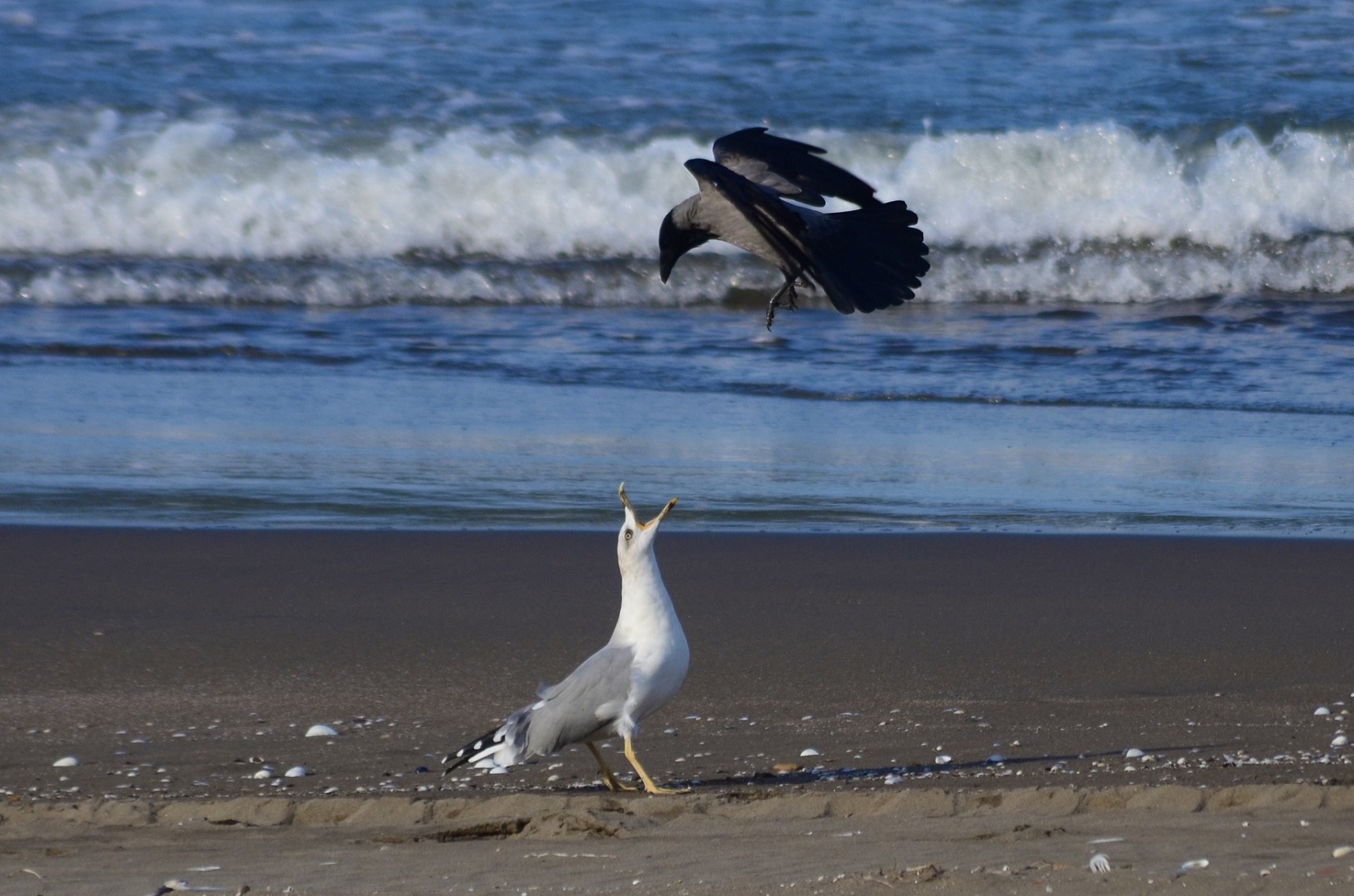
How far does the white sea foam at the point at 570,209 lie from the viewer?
1168 centimetres

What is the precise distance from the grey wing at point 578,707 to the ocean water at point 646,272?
82.1 inches

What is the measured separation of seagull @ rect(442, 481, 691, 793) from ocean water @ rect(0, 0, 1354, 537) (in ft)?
6.32

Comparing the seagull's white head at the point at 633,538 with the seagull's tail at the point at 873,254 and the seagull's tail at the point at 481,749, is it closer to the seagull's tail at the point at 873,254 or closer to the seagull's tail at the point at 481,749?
the seagull's tail at the point at 481,749

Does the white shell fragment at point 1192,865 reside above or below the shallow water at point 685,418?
below

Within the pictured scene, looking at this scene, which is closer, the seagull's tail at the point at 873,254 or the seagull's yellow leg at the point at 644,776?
the seagull's yellow leg at the point at 644,776

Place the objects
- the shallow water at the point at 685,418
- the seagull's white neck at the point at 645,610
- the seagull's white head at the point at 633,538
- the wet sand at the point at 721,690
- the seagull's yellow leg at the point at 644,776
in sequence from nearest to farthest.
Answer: the wet sand at the point at 721,690
the seagull's yellow leg at the point at 644,776
the seagull's white neck at the point at 645,610
the seagull's white head at the point at 633,538
the shallow water at the point at 685,418

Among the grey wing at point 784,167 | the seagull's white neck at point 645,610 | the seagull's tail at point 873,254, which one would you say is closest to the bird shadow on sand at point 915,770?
the seagull's white neck at point 645,610

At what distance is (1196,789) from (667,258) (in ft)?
11.1

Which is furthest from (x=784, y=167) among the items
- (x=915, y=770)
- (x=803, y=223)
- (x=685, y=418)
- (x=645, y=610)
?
Result: (x=915, y=770)

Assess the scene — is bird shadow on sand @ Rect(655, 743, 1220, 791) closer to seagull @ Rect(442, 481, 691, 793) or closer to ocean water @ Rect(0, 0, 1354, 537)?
seagull @ Rect(442, 481, 691, 793)

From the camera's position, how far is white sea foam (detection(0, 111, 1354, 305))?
11.7 m

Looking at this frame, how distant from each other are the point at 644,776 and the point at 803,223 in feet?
6.76

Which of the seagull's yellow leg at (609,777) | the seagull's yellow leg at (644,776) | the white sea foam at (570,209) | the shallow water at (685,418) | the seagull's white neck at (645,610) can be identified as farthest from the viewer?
the white sea foam at (570,209)


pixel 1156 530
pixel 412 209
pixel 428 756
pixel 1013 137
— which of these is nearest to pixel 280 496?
pixel 428 756
